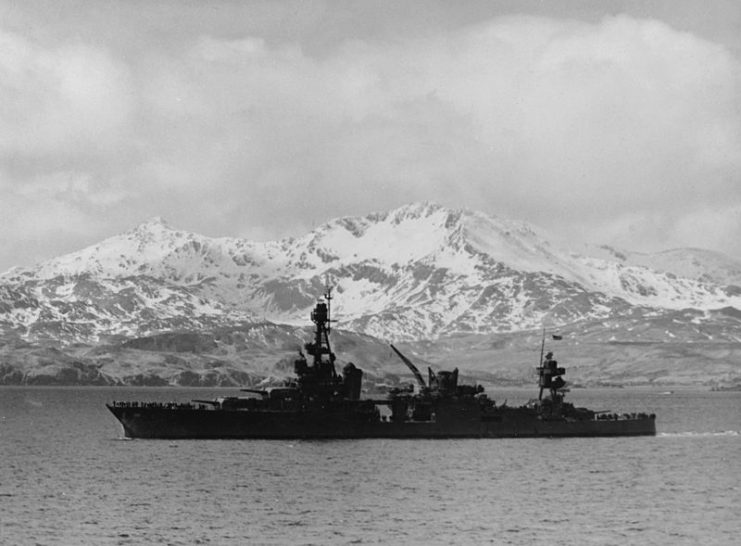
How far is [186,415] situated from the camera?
395ft

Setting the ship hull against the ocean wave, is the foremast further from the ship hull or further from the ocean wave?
the ocean wave

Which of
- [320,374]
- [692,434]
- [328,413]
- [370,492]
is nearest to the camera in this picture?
[370,492]

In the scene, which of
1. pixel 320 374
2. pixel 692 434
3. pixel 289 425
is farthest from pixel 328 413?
pixel 692 434

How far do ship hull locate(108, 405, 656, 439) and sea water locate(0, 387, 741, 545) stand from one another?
152 centimetres

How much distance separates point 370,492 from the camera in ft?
280

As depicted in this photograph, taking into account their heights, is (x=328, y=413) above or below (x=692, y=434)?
below

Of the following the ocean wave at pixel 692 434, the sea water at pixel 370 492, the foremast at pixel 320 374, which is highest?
the foremast at pixel 320 374

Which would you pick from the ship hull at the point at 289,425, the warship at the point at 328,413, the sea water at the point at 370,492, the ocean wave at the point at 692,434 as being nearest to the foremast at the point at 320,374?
the warship at the point at 328,413

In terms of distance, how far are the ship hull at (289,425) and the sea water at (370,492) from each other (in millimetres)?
1524

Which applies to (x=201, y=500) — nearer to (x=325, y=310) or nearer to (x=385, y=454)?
(x=385, y=454)

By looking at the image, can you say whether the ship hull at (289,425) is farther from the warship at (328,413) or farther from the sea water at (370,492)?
the sea water at (370,492)

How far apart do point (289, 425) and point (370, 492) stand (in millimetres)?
35734

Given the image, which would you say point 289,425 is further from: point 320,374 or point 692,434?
point 692,434

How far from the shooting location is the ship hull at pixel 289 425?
120 meters
